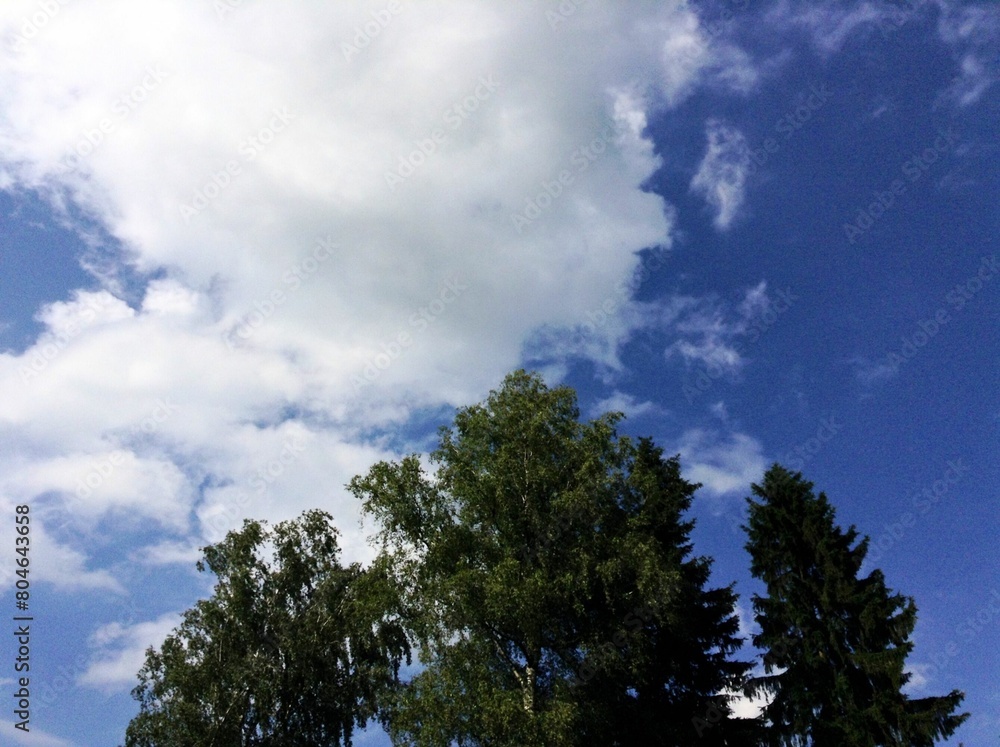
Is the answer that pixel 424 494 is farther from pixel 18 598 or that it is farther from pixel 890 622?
pixel 890 622

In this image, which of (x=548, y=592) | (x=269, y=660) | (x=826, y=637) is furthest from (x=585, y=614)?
(x=269, y=660)

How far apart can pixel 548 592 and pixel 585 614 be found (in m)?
2.72

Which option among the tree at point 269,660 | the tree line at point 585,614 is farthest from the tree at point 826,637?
the tree at point 269,660

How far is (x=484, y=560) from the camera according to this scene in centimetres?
2419

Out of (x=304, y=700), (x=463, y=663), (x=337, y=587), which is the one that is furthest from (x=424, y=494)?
(x=304, y=700)

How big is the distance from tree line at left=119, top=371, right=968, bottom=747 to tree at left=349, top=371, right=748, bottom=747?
7cm

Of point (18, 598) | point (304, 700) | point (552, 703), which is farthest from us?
point (304, 700)

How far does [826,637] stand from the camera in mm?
23031

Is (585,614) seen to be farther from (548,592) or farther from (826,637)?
(826,637)

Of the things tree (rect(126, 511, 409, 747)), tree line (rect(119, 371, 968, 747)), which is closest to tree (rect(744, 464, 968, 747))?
tree line (rect(119, 371, 968, 747))

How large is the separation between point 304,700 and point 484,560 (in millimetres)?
15808

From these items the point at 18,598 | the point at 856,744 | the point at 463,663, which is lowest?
the point at 856,744

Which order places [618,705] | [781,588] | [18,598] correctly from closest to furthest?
[18,598]
[618,705]
[781,588]

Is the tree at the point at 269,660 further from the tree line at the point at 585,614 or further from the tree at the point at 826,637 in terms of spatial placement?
the tree at the point at 826,637
